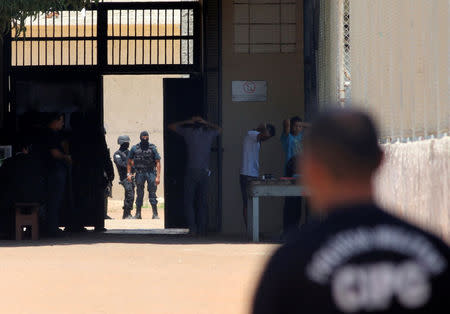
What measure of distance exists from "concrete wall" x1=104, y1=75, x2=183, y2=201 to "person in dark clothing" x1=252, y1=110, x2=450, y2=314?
27330mm

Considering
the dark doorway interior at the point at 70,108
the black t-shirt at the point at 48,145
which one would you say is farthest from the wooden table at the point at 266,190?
the dark doorway interior at the point at 70,108

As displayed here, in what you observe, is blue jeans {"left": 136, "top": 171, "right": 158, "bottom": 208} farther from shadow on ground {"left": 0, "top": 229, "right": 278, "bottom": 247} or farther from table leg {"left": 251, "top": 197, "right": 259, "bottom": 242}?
table leg {"left": 251, "top": 197, "right": 259, "bottom": 242}

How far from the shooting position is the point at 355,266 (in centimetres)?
229

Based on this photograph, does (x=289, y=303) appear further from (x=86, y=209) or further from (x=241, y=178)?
(x=86, y=209)

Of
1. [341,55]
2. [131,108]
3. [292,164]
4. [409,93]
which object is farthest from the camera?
[131,108]

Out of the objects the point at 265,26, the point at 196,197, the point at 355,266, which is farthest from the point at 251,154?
the point at 355,266

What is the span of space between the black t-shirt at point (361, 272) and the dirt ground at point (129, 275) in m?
3.01

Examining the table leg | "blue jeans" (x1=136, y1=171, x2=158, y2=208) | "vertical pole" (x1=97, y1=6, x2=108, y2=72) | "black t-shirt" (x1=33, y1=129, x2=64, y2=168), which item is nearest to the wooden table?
the table leg

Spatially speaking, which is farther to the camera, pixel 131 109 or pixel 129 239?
pixel 131 109

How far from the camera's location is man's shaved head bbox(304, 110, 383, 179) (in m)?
2.41

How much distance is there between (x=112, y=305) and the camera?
305 inches

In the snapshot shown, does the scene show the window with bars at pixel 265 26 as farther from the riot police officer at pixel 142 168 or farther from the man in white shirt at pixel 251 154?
the riot police officer at pixel 142 168

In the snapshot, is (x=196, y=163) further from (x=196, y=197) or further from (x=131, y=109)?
(x=131, y=109)

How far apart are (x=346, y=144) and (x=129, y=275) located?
742 centimetres
